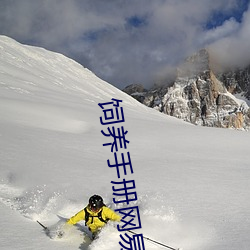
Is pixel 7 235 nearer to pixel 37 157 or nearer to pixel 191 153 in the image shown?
pixel 37 157

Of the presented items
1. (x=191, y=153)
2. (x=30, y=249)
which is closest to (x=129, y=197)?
(x=30, y=249)

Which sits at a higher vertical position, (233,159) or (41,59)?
(41,59)

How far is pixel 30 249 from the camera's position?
5055 millimetres

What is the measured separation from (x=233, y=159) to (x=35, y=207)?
7.72m

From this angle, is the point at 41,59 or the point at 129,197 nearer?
the point at 129,197

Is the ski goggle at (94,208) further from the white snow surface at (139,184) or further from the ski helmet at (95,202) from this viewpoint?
the white snow surface at (139,184)
